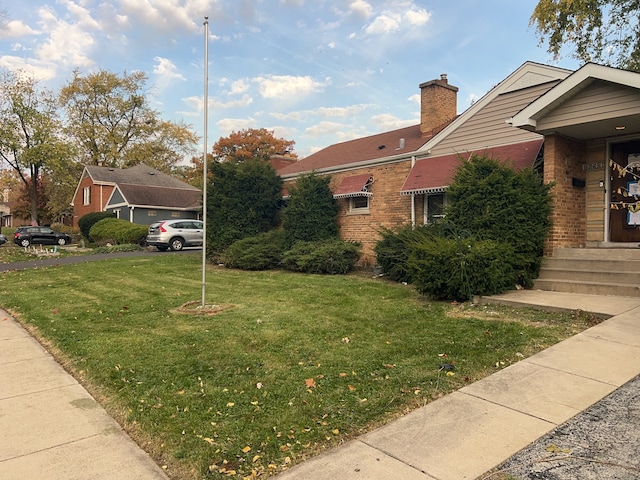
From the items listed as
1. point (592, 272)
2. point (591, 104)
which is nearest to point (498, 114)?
point (591, 104)

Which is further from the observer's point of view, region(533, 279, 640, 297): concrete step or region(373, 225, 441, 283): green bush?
region(373, 225, 441, 283): green bush

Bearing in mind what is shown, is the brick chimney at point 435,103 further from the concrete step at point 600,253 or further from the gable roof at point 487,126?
the concrete step at point 600,253

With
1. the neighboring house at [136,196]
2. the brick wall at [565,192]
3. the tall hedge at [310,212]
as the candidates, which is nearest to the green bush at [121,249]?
the neighboring house at [136,196]

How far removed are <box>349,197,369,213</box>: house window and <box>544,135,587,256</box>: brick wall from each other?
5849 millimetres

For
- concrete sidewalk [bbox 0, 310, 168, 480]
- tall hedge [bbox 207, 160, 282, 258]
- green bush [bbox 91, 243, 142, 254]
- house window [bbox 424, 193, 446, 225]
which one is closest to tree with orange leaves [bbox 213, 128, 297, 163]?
green bush [bbox 91, 243, 142, 254]

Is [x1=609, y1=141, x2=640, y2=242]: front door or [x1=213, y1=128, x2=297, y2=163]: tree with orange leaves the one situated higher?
[x1=213, y1=128, x2=297, y2=163]: tree with orange leaves

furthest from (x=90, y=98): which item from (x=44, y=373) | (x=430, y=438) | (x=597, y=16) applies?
(x=430, y=438)

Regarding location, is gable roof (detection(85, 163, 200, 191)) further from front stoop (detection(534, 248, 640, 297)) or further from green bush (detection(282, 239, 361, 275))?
front stoop (detection(534, 248, 640, 297))

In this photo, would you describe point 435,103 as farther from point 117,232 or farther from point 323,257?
point 117,232

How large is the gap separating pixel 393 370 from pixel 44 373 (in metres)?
3.70

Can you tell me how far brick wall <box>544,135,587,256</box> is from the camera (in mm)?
9125

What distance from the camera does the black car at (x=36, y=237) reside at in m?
27.9

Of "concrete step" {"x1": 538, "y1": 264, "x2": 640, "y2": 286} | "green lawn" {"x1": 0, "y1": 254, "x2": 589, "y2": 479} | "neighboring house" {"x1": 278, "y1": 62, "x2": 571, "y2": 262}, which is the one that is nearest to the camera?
"green lawn" {"x1": 0, "y1": 254, "x2": 589, "y2": 479}

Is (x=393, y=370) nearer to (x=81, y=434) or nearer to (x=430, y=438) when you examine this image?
(x=430, y=438)
